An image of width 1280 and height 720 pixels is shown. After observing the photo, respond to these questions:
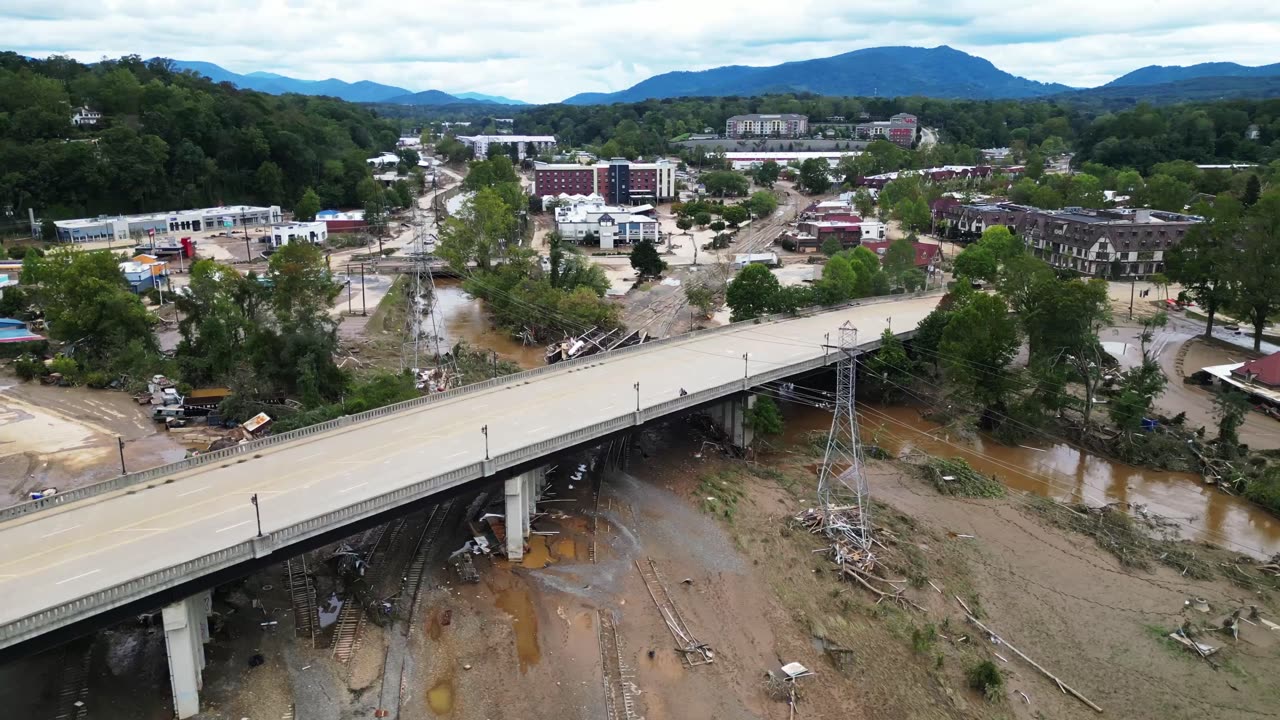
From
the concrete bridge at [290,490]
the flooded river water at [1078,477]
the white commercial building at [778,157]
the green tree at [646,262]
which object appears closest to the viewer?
the concrete bridge at [290,490]

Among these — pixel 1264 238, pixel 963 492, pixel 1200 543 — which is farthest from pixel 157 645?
pixel 1264 238

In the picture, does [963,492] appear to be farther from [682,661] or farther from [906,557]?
[682,661]

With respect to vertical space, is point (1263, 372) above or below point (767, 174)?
below

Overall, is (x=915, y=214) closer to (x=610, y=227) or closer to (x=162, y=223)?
(x=610, y=227)

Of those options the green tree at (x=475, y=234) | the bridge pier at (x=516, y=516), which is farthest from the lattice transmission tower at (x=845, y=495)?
the green tree at (x=475, y=234)

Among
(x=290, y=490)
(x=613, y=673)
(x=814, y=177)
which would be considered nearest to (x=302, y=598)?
(x=290, y=490)

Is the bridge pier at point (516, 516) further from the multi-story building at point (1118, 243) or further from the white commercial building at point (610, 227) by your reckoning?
the white commercial building at point (610, 227)

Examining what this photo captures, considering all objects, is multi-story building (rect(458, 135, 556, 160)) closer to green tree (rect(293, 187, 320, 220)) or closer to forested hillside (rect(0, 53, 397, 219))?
forested hillside (rect(0, 53, 397, 219))
